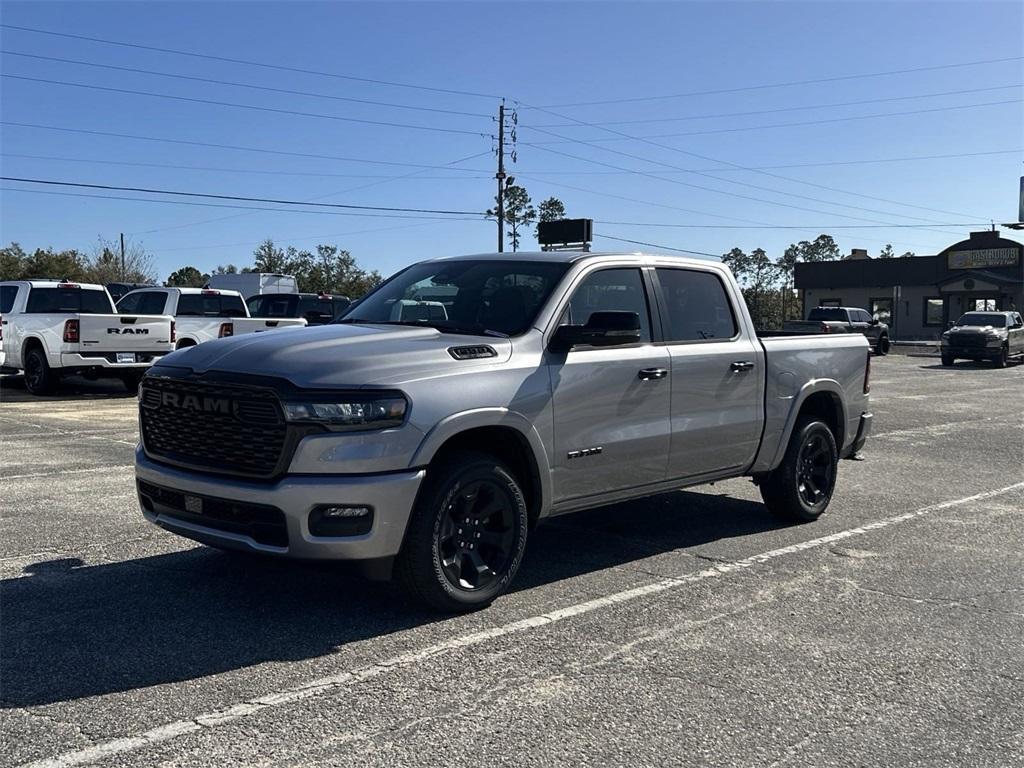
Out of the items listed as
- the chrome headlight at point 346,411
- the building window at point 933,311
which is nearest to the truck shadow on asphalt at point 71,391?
the chrome headlight at point 346,411

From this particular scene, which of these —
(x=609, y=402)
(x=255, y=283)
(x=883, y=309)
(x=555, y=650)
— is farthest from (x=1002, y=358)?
(x=555, y=650)

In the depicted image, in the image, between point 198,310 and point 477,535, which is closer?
point 477,535

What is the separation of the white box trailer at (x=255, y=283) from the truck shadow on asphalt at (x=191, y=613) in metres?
30.7

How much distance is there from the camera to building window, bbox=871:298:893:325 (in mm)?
61188

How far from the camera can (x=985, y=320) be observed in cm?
3488

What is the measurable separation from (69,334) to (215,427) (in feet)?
45.2

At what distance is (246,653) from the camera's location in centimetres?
457

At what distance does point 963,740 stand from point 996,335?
107ft

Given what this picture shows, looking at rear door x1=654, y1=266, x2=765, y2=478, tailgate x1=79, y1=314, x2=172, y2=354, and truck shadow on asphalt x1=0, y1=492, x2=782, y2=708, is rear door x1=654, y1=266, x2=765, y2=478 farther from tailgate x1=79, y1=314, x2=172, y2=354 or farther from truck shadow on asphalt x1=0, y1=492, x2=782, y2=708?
tailgate x1=79, y1=314, x2=172, y2=354

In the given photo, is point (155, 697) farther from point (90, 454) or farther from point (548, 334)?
point (90, 454)

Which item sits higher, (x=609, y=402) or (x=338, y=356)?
(x=338, y=356)

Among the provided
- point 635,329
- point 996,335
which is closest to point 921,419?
point 635,329

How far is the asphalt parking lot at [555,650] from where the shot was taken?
3707 mm

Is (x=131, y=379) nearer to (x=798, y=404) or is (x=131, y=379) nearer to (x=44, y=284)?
(x=44, y=284)
